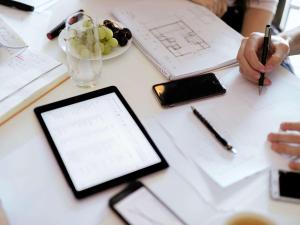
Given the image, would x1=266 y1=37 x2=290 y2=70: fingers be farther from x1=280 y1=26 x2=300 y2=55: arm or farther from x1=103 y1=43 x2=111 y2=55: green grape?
x1=103 y1=43 x2=111 y2=55: green grape

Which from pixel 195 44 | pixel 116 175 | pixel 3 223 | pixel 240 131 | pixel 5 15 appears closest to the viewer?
pixel 3 223

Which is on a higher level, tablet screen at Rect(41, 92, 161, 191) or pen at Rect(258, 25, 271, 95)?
pen at Rect(258, 25, 271, 95)

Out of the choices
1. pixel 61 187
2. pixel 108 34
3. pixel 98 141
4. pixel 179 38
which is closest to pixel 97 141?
pixel 98 141

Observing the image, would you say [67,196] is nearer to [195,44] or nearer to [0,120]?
[0,120]

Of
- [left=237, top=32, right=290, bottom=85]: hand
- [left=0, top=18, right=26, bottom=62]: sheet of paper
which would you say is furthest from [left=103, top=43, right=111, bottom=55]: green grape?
[left=237, top=32, right=290, bottom=85]: hand

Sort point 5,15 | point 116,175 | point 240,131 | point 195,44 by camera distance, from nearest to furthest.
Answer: point 116,175, point 240,131, point 195,44, point 5,15

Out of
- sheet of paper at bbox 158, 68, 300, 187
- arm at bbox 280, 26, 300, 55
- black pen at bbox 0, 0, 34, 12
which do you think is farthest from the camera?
black pen at bbox 0, 0, 34, 12

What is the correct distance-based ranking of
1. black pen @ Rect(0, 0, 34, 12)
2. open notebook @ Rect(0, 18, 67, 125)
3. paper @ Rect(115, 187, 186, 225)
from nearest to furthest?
paper @ Rect(115, 187, 186, 225) → open notebook @ Rect(0, 18, 67, 125) → black pen @ Rect(0, 0, 34, 12)

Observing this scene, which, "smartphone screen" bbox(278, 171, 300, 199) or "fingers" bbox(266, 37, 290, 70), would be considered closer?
"smartphone screen" bbox(278, 171, 300, 199)

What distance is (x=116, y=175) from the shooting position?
31.7 inches

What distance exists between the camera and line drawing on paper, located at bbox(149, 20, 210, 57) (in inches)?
45.1

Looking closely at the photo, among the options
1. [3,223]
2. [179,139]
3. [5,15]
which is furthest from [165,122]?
[5,15]

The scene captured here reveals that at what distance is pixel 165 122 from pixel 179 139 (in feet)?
0.20

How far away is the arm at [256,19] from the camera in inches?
57.7
